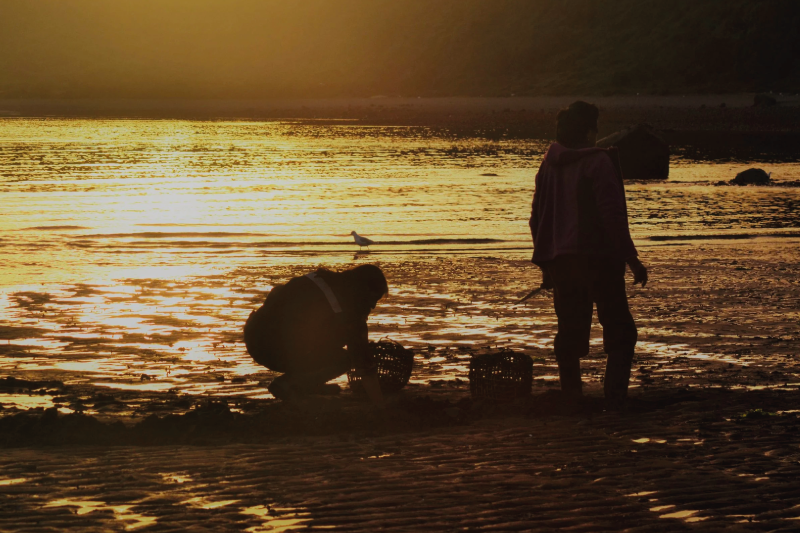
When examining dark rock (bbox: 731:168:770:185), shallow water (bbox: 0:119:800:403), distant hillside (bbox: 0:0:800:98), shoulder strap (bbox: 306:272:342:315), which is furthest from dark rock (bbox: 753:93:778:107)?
shoulder strap (bbox: 306:272:342:315)

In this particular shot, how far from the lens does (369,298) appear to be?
7.33 m

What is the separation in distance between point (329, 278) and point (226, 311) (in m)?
4.08

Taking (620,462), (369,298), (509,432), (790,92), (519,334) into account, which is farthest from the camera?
(790,92)

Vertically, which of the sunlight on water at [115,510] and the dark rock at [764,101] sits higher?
the dark rock at [764,101]

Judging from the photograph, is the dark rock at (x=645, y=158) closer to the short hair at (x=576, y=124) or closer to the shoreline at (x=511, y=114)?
the shoreline at (x=511, y=114)

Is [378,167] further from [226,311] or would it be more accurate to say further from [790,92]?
[790,92]

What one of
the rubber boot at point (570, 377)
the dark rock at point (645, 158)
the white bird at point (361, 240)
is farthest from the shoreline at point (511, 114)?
the rubber boot at point (570, 377)

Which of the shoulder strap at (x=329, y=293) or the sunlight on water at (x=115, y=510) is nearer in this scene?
the sunlight on water at (x=115, y=510)

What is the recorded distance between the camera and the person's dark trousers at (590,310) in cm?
713

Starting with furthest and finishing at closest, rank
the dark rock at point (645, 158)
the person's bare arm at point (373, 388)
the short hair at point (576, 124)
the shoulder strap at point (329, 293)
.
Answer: the dark rock at point (645, 158) → the person's bare arm at point (373, 388) → the shoulder strap at point (329, 293) → the short hair at point (576, 124)

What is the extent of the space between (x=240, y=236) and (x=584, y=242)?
11.5 metres

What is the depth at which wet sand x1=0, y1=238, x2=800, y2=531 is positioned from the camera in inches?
205

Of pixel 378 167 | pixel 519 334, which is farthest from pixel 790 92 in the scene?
pixel 519 334

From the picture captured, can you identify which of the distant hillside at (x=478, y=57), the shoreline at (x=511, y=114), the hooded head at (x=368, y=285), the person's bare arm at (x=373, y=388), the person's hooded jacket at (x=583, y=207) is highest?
the distant hillside at (x=478, y=57)
